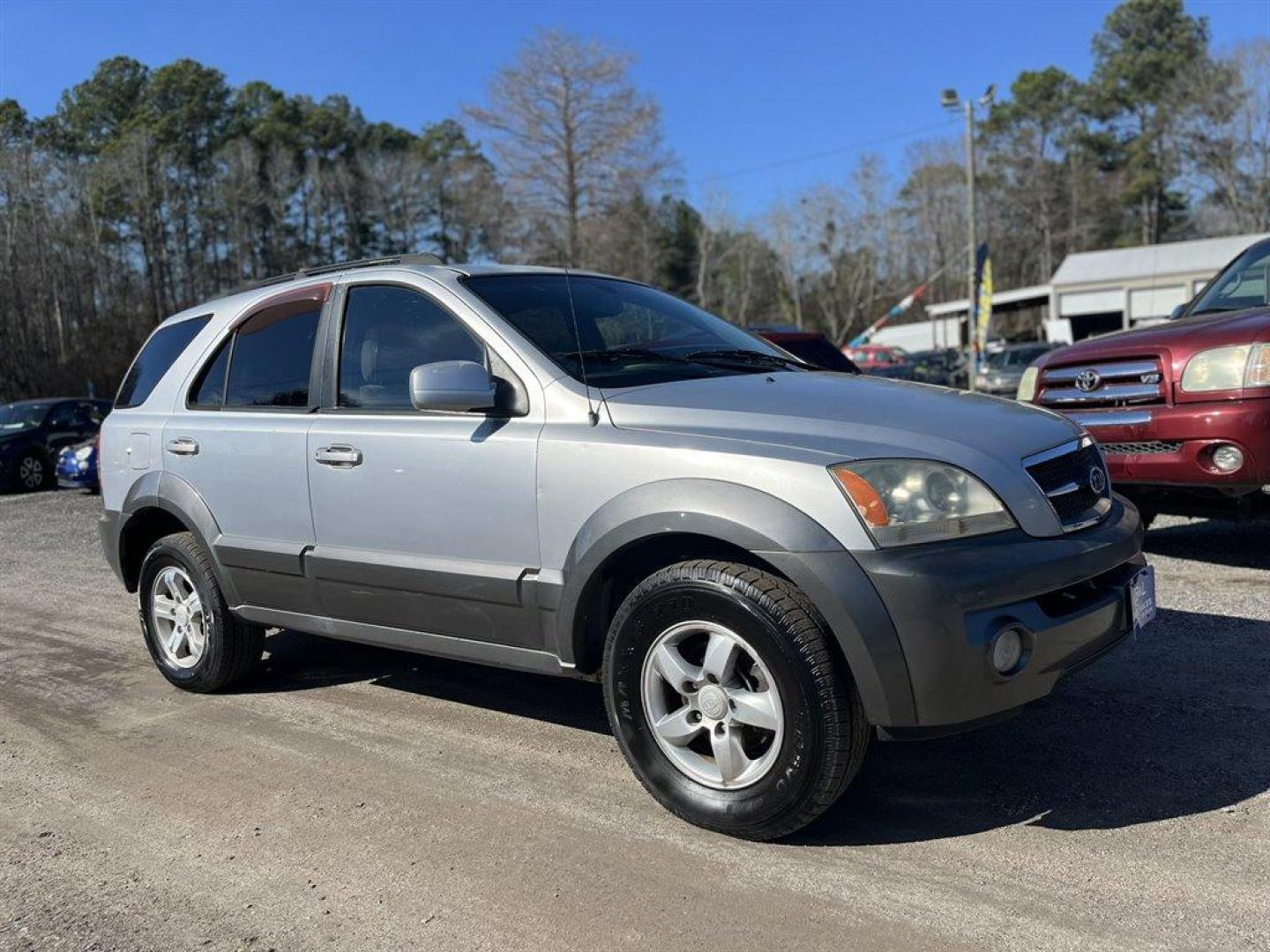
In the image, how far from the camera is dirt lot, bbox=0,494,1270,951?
2.71 m

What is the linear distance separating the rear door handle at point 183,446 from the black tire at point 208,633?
1.32 feet

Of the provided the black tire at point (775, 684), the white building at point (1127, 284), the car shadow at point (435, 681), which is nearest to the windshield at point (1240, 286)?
the car shadow at point (435, 681)

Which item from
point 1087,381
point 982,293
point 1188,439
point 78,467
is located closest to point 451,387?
point 1188,439

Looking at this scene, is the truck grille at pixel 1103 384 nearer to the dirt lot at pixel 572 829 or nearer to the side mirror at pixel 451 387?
the dirt lot at pixel 572 829

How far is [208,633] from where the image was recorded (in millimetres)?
4812

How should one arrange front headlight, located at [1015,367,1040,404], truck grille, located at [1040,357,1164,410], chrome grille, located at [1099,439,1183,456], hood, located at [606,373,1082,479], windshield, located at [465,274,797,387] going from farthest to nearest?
front headlight, located at [1015,367,1040,404] < truck grille, located at [1040,357,1164,410] < chrome grille, located at [1099,439,1183,456] < windshield, located at [465,274,797,387] < hood, located at [606,373,1082,479]

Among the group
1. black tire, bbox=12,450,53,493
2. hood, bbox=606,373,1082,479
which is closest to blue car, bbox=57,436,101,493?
black tire, bbox=12,450,53,493

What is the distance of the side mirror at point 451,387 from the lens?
3.50 metres

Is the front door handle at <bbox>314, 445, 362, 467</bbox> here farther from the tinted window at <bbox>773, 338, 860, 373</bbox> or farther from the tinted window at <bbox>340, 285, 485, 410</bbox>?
the tinted window at <bbox>773, 338, 860, 373</bbox>

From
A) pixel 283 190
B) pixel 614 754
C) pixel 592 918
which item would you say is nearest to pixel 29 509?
pixel 614 754

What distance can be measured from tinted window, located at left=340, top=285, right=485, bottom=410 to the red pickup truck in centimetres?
391

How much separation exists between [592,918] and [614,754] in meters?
1.17

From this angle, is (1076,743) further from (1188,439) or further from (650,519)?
(1188,439)

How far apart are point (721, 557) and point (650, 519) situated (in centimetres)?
25
